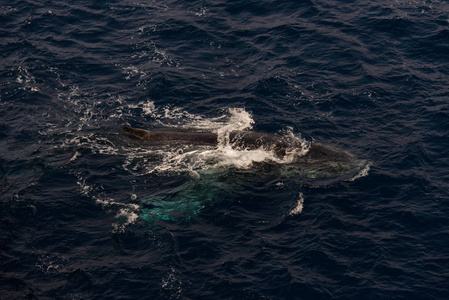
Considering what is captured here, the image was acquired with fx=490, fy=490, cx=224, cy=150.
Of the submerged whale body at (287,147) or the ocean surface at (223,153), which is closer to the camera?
the ocean surface at (223,153)

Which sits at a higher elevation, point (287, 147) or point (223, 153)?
point (287, 147)

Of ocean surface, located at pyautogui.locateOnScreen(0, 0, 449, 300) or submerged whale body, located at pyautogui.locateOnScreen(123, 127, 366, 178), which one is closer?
ocean surface, located at pyautogui.locateOnScreen(0, 0, 449, 300)

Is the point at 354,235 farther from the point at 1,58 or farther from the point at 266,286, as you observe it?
the point at 1,58

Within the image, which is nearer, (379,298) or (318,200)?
(379,298)

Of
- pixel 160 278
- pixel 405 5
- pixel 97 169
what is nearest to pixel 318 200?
pixel 160 278
